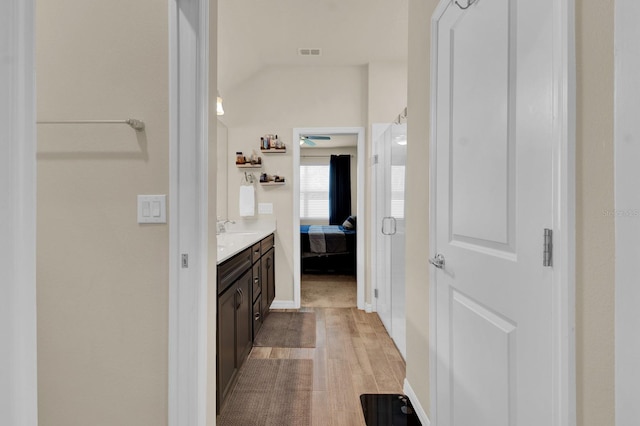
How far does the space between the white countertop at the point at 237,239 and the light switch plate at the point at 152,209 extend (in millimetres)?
456

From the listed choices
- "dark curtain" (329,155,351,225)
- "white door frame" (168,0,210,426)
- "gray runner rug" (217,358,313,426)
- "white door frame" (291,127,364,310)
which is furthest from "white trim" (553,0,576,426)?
"dark curtain" (329,155,351,225)

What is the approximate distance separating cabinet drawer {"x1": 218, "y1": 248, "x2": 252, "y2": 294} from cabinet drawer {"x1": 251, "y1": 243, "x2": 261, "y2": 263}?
0.38ft

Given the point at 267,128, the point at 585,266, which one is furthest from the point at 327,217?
the point at 585,266

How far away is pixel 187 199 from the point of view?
124 centimetres

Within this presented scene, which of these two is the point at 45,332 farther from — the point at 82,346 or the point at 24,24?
the point at 24,24

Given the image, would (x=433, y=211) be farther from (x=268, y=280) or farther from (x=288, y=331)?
(x=268, y=280)

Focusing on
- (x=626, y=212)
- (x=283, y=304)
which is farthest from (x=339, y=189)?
(x=626, y=212)

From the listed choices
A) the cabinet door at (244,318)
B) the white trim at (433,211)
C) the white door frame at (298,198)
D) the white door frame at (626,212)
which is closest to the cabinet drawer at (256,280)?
the cabinet door at (244,318)

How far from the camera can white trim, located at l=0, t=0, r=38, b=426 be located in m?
0.42

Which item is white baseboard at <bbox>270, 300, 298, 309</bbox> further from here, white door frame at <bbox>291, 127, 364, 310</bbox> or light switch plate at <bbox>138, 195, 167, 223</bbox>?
light switch plate at <bbox>138, 195, 167, 223</bbox>

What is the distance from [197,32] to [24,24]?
2.91 ft

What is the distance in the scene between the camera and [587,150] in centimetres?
72

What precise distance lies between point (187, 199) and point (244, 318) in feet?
4.35

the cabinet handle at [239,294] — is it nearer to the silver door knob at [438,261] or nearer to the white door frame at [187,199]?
the white door frame at [187,199]
